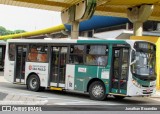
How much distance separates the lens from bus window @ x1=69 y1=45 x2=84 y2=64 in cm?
1790

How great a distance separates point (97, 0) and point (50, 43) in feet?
31.0

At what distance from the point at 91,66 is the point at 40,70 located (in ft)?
10.3

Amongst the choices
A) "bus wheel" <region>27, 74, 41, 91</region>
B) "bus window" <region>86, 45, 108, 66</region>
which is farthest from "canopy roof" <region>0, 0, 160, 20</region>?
"bus window" <region>86, 45, 108, 66</region>

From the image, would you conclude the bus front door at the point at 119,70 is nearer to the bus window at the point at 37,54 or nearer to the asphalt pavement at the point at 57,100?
the asphalt pavement at the point at 57,100

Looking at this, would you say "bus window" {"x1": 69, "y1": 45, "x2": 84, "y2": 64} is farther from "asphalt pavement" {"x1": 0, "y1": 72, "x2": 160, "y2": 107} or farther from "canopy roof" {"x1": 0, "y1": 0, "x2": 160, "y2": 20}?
"canopy roof" {"x1": 0, "y1": 0, "x2": 160, "y2": 20}

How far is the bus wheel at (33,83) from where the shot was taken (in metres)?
19.8

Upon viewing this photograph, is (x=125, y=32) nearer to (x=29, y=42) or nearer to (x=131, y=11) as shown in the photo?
(x=131, y=11)

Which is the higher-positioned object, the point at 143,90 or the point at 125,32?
the point at 125,32

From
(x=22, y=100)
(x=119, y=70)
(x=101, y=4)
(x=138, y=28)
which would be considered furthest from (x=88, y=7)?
(x=22, y=100)

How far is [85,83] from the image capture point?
692 inches

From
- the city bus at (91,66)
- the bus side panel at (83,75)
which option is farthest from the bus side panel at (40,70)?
the bus side panel at (83,75)

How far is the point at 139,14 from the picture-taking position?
2989 centimetres

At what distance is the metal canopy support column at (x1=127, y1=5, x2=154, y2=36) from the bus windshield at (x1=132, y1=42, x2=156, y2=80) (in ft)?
40.2

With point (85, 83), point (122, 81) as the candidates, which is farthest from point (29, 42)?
point (122, 81)
